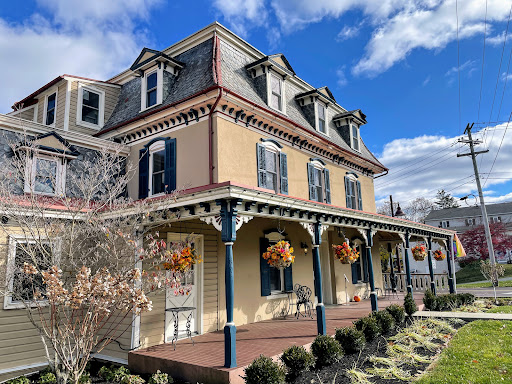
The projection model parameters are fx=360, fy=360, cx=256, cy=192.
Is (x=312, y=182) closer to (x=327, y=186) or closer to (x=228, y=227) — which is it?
(x=327, y=186)

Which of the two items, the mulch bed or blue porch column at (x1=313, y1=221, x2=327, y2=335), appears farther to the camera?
blue porch column at (x1=313, y1=221, x2=327, y2=335)

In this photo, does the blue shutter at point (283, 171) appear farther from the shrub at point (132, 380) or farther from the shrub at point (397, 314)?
the shrub at point (132, 380)

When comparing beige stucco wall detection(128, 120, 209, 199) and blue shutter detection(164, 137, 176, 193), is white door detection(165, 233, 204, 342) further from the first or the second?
blue shutter detection(164, 137, 176, 193)

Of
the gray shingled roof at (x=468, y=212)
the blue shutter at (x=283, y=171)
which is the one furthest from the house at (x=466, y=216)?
Result: the blue shutter at (x=283, y=171)

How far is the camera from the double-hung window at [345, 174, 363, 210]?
50.2ft

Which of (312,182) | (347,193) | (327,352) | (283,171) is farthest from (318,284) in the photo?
(347,193)

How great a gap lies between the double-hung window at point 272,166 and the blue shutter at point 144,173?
3.29 meters

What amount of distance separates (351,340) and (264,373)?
2678 mm

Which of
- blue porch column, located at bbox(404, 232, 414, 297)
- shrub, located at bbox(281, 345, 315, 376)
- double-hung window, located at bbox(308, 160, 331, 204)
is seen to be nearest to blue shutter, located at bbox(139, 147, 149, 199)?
double-hung window, located at bbox(308, 160, 331, 204)

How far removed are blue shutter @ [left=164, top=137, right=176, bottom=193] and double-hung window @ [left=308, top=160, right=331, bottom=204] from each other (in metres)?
5.01

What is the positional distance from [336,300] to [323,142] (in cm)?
609

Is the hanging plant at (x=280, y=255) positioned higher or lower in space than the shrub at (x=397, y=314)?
higher

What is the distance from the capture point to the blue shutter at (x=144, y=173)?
34.5 ft

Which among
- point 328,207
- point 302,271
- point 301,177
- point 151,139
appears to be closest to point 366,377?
point 328,207
